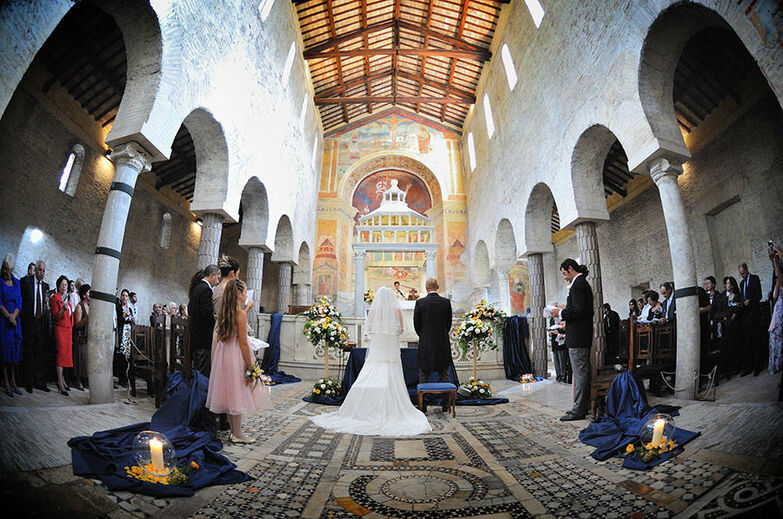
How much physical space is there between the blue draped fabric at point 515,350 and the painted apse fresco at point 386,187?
861cm

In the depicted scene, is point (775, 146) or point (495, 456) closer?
point (495, 456)

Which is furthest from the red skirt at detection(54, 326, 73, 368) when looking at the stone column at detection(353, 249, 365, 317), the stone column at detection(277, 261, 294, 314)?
the stone column at detection(353, 249, 365, 317)

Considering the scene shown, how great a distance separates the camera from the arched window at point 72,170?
10.0 m

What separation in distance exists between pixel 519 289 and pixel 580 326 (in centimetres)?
1615

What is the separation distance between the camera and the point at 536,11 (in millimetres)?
10289

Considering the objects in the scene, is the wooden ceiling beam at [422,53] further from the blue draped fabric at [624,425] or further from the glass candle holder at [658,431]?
the glass candle holder at [658,431]

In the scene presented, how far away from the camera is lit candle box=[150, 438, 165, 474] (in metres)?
2.59

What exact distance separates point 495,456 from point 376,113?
19965 mm

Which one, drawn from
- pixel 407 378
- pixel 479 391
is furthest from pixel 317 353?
pixel 479 391

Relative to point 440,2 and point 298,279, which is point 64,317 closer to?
point 298,279

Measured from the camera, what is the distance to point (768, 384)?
14.6ft

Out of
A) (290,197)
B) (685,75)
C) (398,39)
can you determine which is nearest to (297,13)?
(398,39)

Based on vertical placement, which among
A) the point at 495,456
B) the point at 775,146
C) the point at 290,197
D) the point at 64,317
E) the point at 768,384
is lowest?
the point at 495,456

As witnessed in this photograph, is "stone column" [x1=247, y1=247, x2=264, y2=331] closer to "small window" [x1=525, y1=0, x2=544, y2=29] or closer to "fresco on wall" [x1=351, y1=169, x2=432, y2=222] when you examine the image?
"small window" [x1=525, y1=0, x2=544, y2=29]
